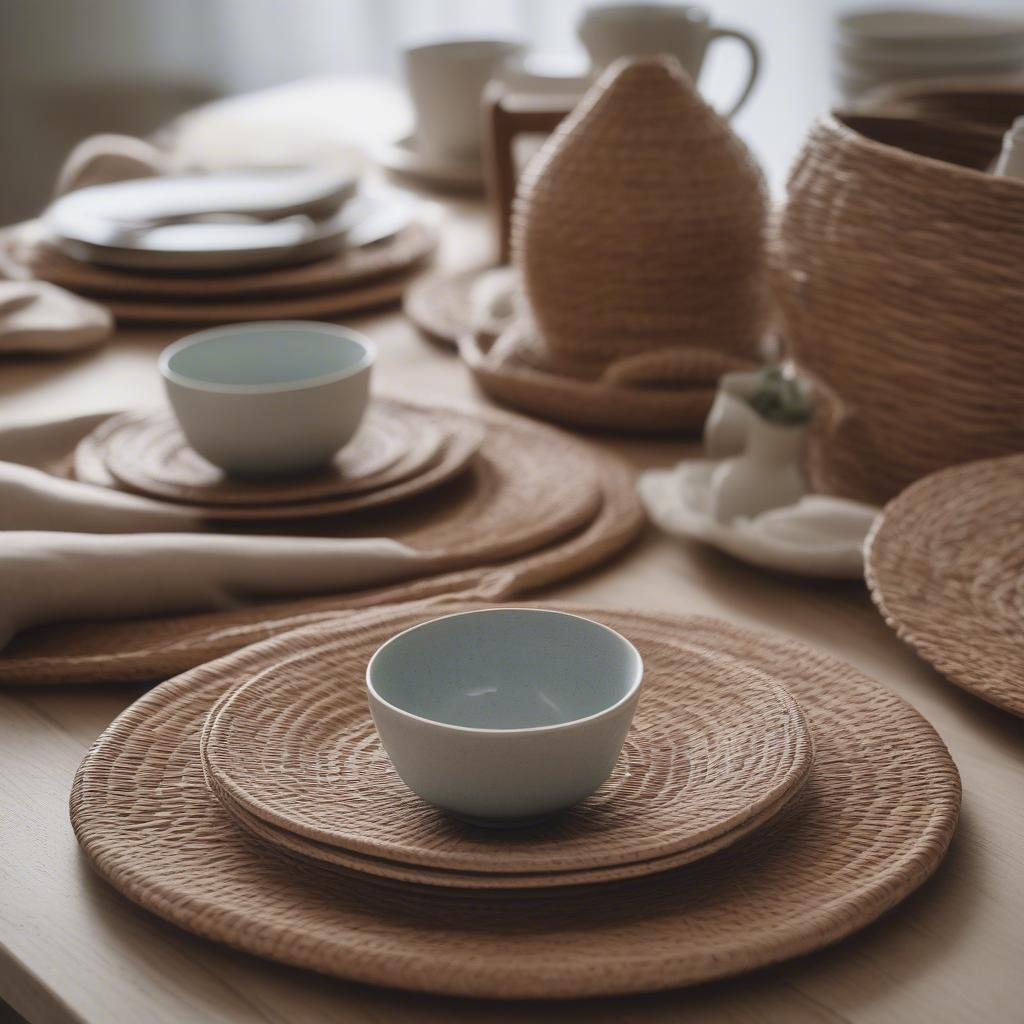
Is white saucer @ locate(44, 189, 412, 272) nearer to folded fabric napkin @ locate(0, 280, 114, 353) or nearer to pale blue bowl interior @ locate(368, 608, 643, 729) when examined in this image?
folded fabric napkin @ locate(0, 280, 114, 353)

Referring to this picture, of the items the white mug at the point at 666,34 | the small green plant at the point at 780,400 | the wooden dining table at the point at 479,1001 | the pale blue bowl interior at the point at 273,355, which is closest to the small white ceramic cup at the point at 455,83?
the white mug at the point at 666,34

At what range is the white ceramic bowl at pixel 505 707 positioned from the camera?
48cm

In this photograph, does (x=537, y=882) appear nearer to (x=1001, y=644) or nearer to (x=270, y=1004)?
(x=270, y=1004)

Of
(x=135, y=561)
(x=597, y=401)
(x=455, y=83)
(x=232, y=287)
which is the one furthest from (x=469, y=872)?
(x=455, y=83)

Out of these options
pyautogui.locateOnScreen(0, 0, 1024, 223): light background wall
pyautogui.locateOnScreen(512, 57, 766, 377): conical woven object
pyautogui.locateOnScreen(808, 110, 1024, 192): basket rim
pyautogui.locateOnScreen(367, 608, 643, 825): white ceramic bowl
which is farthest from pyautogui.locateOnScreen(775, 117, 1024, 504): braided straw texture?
pyautogui.locateOnScreen(0, 0, 1024, 223): light background wall

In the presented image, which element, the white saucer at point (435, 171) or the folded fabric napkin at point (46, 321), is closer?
the folded fabric napkin at point (46, 321)

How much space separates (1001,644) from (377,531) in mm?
345

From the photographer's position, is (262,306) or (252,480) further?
(262,306)

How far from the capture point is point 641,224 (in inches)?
37.7

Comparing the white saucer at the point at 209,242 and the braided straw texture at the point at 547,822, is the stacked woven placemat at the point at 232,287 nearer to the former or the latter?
the white saucer at the point at 209,242

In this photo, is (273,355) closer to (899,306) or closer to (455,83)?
(899,306)

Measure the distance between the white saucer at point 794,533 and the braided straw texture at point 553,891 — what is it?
0.16 metres

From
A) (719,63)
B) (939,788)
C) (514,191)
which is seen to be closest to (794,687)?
(939,788)

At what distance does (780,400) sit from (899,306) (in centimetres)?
8
